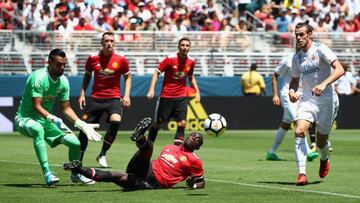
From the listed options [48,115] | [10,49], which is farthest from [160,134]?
[48,115]

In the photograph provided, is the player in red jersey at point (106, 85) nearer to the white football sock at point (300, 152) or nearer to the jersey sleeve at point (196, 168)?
the white football sock at point (300, 152)

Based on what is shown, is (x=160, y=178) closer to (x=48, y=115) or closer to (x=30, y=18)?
(x=48, y=115)

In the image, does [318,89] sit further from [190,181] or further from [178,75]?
[178,75]

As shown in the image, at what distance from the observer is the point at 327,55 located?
15383 mm

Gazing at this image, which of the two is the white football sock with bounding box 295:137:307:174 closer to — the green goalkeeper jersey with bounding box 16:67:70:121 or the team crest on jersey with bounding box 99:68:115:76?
the green goalkeeper jersey with bounding box 16:67:70:121

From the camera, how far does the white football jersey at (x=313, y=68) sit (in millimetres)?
15586

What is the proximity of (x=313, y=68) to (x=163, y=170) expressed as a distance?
118 inches

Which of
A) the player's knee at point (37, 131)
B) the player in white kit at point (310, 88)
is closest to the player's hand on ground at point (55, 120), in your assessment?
the player's knee at point (37, 131)

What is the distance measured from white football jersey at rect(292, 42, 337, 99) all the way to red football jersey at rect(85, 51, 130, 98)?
4.35 m

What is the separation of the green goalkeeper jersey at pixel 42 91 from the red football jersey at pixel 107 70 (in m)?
3.60

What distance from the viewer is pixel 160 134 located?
31.5 m

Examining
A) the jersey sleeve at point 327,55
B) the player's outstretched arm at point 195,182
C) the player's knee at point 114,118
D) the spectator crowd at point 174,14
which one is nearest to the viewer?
the player's outstretched arm at point 195,182

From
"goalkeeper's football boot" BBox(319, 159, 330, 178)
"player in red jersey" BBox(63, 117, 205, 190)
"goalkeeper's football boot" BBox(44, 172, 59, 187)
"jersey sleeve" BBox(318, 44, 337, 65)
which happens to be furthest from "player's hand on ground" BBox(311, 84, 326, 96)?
"goalkeeper's football boot" BBox(44, 172, 59, 187)

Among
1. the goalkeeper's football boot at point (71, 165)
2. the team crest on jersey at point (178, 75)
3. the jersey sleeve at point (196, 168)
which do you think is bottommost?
the jersey sleeve at point (196, 168)
